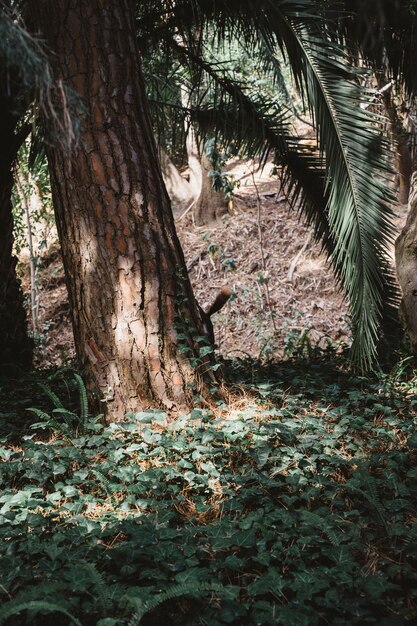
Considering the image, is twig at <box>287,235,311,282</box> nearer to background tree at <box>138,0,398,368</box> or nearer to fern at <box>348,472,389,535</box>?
background tree at <box>138,0,398,368</box>

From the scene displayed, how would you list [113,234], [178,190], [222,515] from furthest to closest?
[178,190]
[113,234]
[222,515]

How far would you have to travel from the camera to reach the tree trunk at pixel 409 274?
212 inches

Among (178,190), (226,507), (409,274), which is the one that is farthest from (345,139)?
(178,190)

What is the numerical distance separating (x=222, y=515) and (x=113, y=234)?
6.48 ft

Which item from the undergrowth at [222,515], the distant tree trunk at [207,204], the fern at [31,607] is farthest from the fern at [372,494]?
the distant tree trunk at [207,204]

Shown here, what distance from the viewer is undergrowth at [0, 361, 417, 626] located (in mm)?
2441

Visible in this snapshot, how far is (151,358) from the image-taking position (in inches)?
167

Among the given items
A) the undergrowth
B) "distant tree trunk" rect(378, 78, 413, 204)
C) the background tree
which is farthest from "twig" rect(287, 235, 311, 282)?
the undergrowth

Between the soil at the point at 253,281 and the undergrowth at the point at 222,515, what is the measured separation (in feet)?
15.8

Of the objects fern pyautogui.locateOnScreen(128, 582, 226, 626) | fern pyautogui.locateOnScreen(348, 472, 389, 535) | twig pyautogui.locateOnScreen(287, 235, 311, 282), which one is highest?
twig pyautogui.locateOnScreen(287, 235, 311, 282)

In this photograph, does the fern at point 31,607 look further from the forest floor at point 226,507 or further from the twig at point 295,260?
the twig at point 295,260

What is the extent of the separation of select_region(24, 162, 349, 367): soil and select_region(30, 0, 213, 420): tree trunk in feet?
15.5

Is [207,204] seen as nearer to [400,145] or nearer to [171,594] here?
[400,145]

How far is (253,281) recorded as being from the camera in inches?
429
